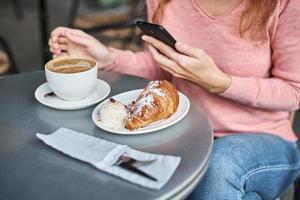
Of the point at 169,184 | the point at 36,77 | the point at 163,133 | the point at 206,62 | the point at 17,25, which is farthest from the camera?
the point at 17,25

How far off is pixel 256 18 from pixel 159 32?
250 mm

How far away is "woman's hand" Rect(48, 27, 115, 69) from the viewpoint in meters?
0.94

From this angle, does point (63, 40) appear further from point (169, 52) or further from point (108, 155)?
point (108, 155)

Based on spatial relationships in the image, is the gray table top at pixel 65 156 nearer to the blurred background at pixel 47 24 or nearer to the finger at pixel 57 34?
the finger at pixel 57 34

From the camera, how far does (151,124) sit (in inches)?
28.6

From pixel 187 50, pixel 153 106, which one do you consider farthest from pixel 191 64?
pixel 153 106

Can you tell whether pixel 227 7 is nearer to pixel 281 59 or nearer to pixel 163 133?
pixel 281 59

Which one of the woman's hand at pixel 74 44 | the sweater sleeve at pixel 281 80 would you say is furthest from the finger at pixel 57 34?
the sweater sleeve at pixel 281 80

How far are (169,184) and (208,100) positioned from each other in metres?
0.43

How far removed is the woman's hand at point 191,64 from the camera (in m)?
0.82

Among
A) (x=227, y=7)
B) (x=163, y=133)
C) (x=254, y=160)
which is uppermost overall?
(x=227, y=7)

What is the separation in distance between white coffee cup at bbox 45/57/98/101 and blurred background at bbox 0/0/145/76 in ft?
2.88

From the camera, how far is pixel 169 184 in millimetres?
580

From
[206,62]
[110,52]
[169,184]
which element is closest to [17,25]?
[110,52]
